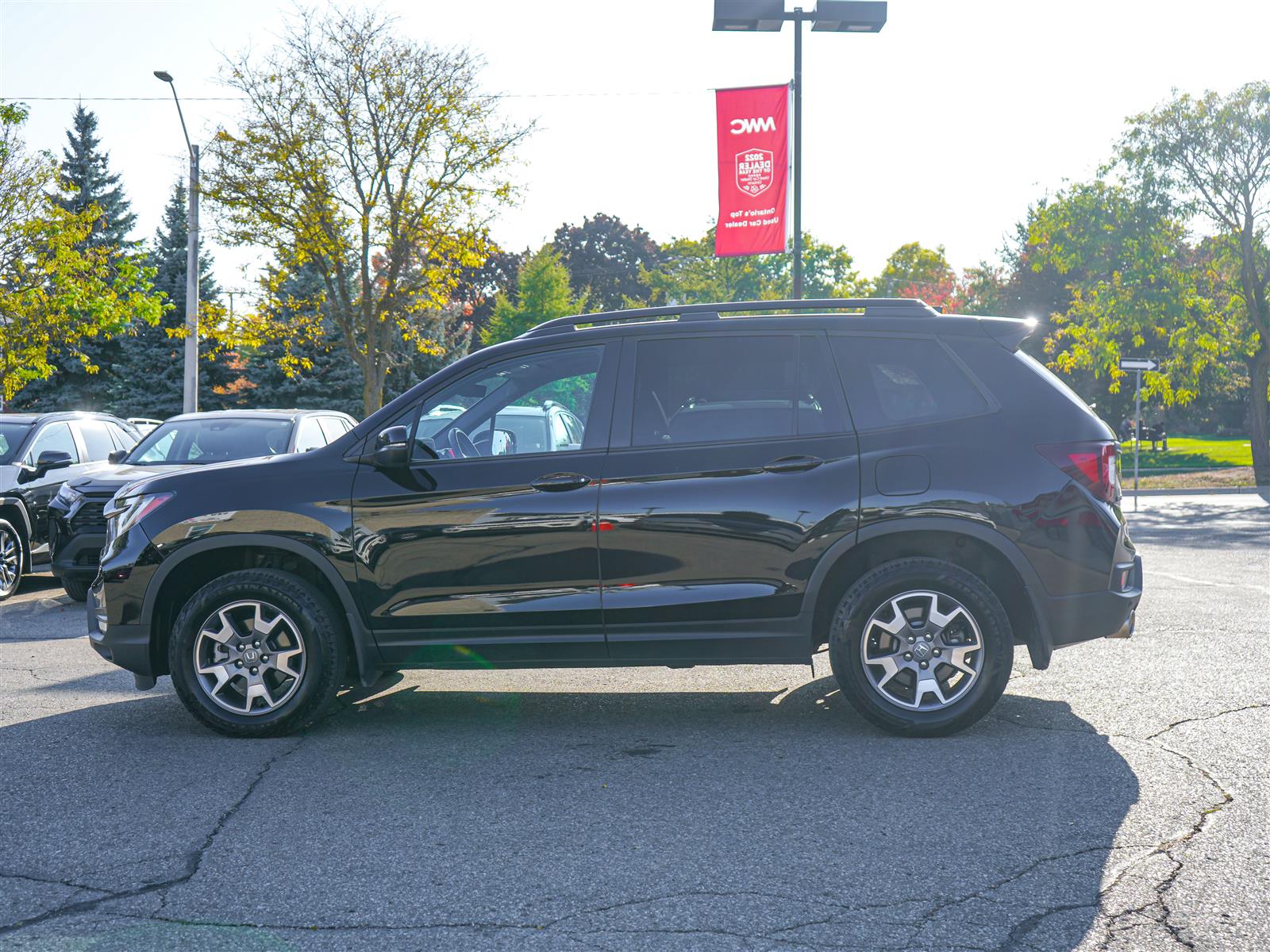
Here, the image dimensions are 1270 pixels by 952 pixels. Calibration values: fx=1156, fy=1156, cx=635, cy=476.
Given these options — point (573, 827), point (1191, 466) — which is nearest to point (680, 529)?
point (573, 827)

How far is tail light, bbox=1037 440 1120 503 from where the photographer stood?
5.33 metres

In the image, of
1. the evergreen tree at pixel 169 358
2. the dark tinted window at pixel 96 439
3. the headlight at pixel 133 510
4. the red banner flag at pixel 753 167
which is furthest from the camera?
the evergreen tree at pixel 169 358

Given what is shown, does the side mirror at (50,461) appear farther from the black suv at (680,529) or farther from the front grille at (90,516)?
the black suv at (680,529)

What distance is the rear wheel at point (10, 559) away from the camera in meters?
11.0

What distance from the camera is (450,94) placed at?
84.6 ft

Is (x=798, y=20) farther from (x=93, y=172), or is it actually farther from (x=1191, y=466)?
(x=93, y=172)

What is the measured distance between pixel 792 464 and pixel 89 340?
143 ft

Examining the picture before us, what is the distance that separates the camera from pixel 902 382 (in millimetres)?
5586

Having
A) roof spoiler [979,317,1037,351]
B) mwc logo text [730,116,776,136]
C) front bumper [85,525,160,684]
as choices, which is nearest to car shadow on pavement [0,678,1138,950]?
front bumper [85,525,160,684]

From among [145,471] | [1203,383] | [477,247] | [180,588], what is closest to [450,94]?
[477,247]

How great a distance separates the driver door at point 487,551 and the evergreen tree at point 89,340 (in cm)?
3972

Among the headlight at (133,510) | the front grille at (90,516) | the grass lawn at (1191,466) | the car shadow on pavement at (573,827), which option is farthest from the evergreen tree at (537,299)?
the car shadow on pavement at (573,827)

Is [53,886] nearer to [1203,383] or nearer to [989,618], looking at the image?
[989,618]

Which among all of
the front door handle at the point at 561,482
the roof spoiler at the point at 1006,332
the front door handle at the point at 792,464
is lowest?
the front door handle at the point at 561,482
